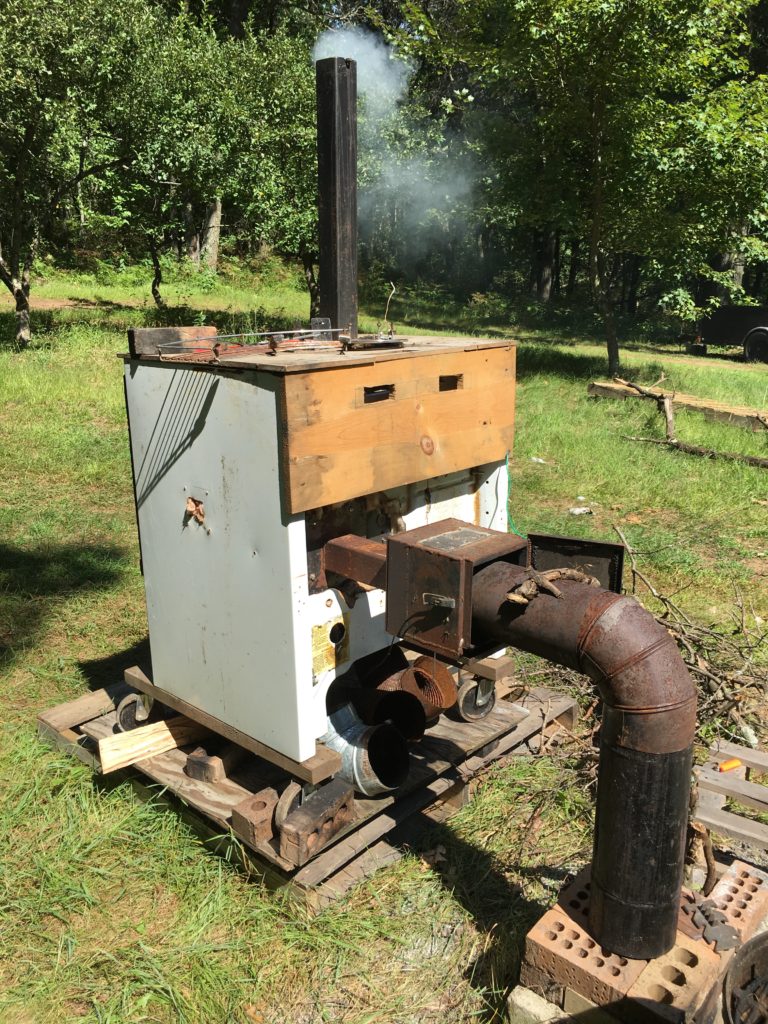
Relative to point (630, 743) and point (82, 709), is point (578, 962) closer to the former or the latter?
point (630, 743)

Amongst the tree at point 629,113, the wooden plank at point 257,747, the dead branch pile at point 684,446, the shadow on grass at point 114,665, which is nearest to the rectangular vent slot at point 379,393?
the wooden plank at point 257,747

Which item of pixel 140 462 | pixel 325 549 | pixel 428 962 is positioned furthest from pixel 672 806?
pixel 140 462

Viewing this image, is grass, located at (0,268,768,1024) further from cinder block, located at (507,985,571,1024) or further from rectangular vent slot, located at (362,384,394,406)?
rectangular vent slot, located at (362,384,394,406)

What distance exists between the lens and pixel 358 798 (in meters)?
3.29

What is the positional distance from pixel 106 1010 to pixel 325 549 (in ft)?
5.29

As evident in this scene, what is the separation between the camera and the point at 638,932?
7.54 feet

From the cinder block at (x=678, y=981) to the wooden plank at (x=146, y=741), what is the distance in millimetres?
1994

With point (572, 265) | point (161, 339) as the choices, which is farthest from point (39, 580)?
point (572, 265)

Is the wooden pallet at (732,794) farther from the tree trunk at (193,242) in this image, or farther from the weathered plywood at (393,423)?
the tree trunk at (193,242)

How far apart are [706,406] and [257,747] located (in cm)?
904

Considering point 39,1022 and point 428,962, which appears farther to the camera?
point 428,962

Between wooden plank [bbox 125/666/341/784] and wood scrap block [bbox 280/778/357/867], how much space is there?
9 cm

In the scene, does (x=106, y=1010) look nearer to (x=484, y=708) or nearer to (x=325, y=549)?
(x=325, y=549)

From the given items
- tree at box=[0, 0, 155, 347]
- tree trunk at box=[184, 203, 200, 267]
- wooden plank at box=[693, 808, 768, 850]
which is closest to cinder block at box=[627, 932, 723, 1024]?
wooden plank at box=[693, 808, 768, 850]
